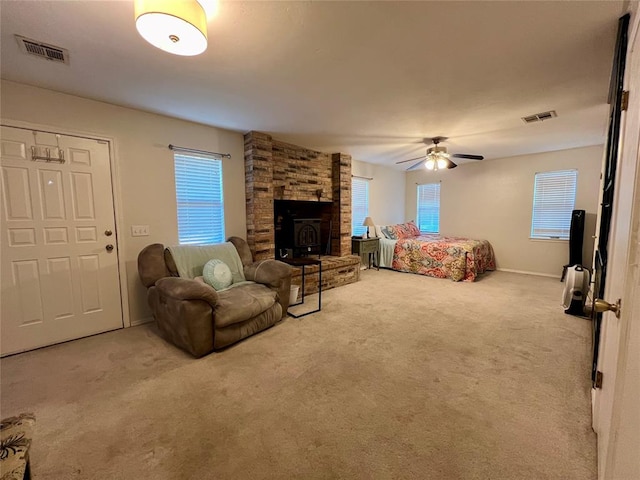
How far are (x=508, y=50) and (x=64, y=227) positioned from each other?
4140mm

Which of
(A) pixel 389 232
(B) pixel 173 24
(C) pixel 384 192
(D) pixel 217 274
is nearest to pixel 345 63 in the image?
(B) pixel 173 24

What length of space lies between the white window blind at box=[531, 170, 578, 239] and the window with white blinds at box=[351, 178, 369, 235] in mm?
3325

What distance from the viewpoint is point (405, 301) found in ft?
12.6

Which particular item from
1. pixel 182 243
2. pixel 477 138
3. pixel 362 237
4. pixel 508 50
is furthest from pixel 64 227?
pixel 477 138

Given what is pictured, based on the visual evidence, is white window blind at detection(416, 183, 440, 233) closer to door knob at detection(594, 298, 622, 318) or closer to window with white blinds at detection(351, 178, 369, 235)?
window with white blinds at detection(351, 178, 369, 235)

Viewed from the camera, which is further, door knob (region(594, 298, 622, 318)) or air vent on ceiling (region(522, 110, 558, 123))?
air vent on ceiling (region(522, 110, 558, 123))

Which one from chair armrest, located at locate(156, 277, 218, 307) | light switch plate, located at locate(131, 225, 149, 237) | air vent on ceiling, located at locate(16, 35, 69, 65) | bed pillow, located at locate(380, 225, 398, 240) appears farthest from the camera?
bed pillow, located at locate(380, 225, 398, 240)

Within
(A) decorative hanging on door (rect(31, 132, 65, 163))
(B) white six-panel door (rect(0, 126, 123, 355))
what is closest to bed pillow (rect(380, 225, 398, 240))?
(B) white six-panel door (rect(0, 126, 123, 355))

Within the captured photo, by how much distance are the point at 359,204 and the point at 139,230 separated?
14.1 feet

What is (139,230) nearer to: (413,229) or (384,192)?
(384,192)

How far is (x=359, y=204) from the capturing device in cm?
618

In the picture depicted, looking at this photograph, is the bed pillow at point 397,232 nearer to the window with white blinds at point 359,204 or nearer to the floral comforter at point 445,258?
the floral comforter at point 445,258

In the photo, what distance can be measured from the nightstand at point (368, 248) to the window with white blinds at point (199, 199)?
2.82 metres

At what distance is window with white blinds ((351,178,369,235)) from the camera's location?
604 centimetres
